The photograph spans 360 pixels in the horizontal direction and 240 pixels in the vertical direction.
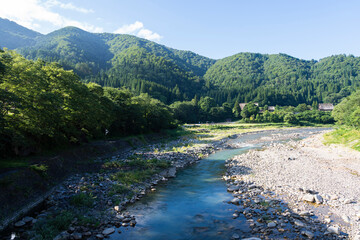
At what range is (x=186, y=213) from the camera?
44.1 ft

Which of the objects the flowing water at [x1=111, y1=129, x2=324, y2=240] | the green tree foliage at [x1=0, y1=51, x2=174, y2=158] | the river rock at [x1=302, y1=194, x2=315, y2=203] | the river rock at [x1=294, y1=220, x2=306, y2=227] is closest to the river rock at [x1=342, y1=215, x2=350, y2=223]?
the river rock at [x1=302, y1=194, x2=315, y2=203]

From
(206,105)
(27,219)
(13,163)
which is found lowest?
(27,219)

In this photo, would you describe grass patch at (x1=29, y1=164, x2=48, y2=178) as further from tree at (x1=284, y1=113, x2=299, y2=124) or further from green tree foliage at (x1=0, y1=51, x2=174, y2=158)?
tree at (x1=284, y1=113, x2=299, y2=124)

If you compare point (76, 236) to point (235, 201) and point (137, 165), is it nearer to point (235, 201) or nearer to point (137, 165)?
point (235, 201)

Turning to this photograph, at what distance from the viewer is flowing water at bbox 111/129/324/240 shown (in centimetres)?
1102

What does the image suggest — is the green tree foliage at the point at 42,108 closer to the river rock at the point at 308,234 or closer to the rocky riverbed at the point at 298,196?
the rocky riverbed at the point at 298,196

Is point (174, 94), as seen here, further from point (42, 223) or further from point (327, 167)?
point (42, 223)

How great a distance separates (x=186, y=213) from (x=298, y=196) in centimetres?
827

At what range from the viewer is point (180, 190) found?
57.6 ft

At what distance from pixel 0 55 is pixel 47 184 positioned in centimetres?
1326

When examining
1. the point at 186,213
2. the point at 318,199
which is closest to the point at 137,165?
the point at 186,213

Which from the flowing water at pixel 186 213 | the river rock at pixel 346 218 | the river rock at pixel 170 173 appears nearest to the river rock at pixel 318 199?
the river rock at pixel 346 218

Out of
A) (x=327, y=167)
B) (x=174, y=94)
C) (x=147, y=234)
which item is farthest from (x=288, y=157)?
(x=174, y=94)

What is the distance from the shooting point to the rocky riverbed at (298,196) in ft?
35.3
